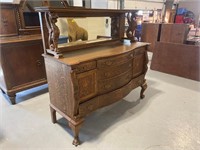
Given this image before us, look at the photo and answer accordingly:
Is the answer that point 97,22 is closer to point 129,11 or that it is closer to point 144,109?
point 129,11

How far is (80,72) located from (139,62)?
1.09 meters

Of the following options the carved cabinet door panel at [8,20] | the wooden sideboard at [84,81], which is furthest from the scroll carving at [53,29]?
the carved cabinet door panel at [8,20]

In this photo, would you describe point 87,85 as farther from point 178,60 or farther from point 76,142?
point 178,60

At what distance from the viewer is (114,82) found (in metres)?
1.83

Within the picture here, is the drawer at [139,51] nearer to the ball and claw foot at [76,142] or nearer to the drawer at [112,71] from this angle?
the drawer at [112,71]

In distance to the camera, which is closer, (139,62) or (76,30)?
(139,62)

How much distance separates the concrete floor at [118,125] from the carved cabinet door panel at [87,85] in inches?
19.8

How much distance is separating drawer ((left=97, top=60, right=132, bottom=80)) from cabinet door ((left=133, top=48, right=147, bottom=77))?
172 millimetres

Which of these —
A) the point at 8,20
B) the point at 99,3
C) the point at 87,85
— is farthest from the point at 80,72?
the point at 99,3

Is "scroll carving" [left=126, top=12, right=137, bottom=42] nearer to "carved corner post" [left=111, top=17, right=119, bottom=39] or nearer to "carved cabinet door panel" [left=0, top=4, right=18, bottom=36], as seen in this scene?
"carved corner post" [left=111, top=17, right=119, bottom=39]

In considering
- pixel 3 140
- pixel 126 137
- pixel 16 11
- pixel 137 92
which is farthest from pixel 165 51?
pixel 3 140

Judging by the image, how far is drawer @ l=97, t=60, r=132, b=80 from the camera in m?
1.65

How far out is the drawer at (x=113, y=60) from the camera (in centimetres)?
160

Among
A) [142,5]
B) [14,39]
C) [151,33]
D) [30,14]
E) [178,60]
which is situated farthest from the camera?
[142,5]
